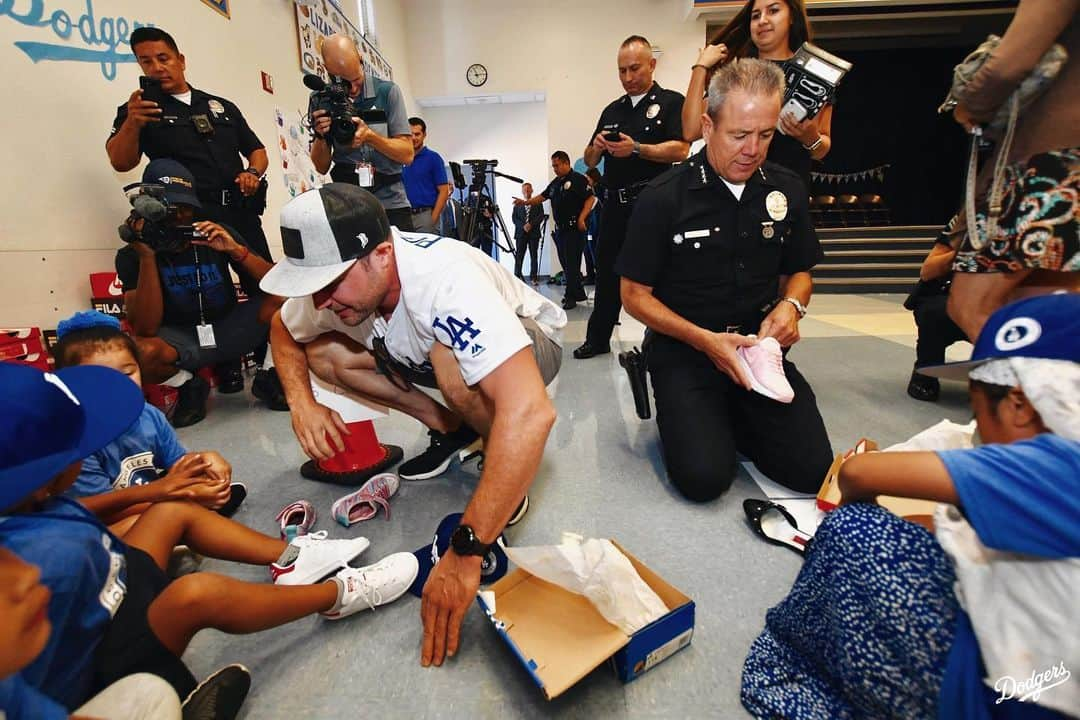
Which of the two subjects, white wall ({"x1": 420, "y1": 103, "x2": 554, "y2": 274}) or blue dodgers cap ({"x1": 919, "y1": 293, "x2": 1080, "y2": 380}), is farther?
white wall ({"x1": 420, "y1": 103, "x2": 554, "y2": 274})

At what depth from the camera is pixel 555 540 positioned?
3.96 feet

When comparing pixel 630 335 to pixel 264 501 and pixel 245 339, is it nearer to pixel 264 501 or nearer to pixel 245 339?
pixel 245 339

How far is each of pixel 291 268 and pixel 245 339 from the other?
1.48 metres

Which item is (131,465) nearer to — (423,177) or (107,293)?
(107,293)

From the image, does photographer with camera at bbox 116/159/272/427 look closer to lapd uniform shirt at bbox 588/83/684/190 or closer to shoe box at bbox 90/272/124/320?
shoe box at bbox 90/272/124/320

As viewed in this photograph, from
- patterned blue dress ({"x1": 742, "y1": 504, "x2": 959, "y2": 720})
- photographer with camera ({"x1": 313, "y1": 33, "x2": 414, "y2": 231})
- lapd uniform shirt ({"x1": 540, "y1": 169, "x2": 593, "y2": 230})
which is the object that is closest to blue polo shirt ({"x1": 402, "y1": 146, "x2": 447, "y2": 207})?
photographer with camera ({"x1": 313, "y1": 33, "x2": 414, "y2": 231})

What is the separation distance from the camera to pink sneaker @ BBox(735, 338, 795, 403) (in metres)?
1.33

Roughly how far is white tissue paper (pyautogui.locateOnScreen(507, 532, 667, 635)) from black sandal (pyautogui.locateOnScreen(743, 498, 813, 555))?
1.50ft

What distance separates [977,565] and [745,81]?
3.97 ft

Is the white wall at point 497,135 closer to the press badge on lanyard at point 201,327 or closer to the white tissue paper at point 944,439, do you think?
the press badge on lanyard at point 201,327

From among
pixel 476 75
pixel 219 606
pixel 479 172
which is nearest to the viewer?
pixel 219 606

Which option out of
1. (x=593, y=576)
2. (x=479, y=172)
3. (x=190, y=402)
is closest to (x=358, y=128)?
(x=190, y=402)

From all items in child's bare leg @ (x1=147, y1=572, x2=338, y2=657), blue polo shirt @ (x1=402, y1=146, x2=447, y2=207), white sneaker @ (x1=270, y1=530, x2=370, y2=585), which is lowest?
white sneaker @ (x1=270, y1=530, x2=370, y2=585)

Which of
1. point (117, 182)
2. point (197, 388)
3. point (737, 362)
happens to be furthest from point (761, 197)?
point (117, 182)
